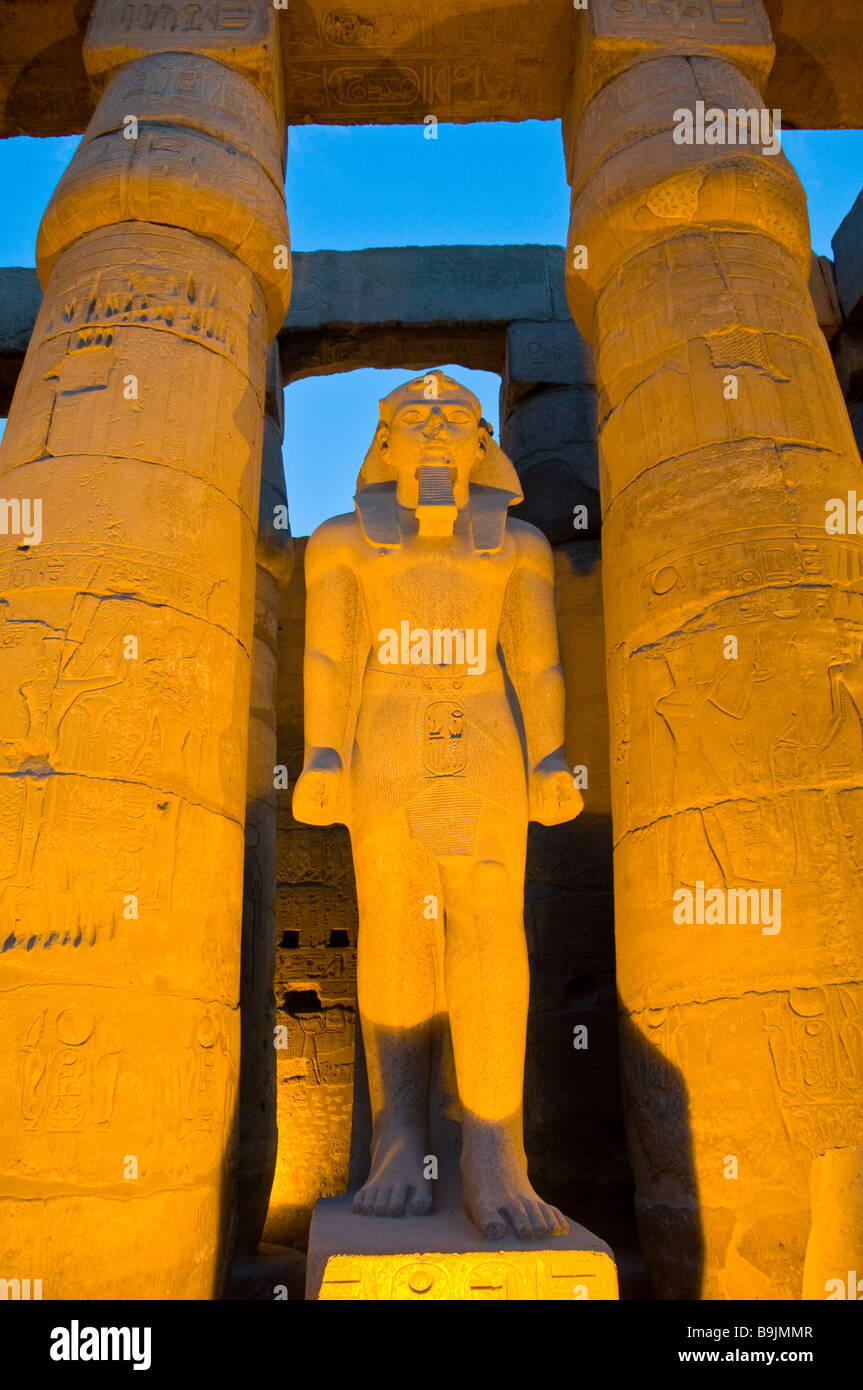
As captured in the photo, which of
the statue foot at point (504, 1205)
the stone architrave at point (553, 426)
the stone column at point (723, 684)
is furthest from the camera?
the stone architrave at point (553, 426)

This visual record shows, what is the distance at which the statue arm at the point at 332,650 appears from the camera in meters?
3.58

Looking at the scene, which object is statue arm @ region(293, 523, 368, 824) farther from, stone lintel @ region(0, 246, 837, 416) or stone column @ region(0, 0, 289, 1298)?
stone lintel @ region(0, 246, 837, 416)

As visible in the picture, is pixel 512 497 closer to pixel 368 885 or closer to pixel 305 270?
pixel 368 885

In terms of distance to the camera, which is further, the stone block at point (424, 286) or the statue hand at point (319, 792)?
the stone block at point (424, 286)

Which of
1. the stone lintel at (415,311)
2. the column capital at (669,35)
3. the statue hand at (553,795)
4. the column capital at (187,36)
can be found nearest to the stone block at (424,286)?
the stone lintel at (415,311)

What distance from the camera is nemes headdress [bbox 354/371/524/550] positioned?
3.70 m

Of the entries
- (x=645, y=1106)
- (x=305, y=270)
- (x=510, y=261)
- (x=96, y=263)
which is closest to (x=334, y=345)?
(x=305, y=270)

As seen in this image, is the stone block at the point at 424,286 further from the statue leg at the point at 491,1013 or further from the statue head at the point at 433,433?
the statue leg at the point at 491,1013

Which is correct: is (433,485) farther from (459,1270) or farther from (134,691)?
(459,1270)

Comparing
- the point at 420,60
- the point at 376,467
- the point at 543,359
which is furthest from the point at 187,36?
the point at 543,359

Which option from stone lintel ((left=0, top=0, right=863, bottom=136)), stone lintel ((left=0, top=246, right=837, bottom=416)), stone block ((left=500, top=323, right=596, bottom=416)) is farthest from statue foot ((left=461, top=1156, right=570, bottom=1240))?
stone lintel ((left=0, top=246, right=837, bottom=416))

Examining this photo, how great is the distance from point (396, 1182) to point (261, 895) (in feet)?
12.3

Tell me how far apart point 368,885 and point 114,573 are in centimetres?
158

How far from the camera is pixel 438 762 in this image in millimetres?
3352
